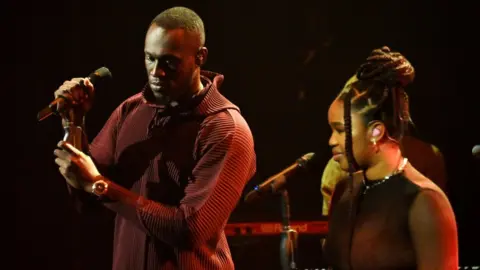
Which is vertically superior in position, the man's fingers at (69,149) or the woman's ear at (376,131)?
the woman's ear at (376,131)

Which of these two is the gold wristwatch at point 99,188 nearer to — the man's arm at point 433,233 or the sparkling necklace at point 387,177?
the sparkling necklace at point 387,177

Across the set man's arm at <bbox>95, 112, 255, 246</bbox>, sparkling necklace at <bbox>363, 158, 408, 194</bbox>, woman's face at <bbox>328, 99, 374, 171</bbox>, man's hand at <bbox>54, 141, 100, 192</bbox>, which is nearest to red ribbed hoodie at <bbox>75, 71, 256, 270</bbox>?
man's arm at <bbox>95, 112, 255, 246</bbox>

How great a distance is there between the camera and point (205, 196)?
2.09 metres

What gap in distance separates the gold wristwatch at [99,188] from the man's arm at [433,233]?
0.88 meters

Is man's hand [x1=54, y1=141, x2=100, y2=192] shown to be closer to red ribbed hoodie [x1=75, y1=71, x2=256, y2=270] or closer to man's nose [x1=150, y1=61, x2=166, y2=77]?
red ribbed hoodie [x1=75, y1=71, x2=256, y2=270]

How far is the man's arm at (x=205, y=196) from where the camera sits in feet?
6.75

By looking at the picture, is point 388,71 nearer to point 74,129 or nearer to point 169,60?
point 169,60

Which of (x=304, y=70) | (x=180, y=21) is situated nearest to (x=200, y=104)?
(x=180, y=21)

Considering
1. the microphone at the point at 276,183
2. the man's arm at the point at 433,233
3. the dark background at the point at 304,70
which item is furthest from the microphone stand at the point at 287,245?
the dark background at the point at 304,70

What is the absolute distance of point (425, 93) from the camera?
4473mm

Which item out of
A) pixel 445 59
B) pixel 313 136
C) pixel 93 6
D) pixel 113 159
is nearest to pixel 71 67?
pixel 93 6

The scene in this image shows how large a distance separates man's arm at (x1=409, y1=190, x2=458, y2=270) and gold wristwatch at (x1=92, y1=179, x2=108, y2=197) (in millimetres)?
879

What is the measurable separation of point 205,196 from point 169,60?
0.44 m

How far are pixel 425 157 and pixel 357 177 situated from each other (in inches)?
79.6
